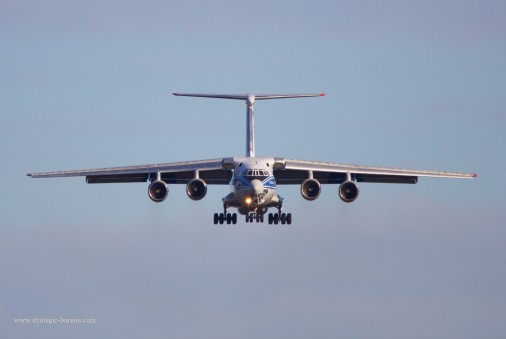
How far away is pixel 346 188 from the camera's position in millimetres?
61062

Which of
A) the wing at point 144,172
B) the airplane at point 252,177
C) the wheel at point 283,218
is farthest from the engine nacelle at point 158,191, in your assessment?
the wheel at point 283,218

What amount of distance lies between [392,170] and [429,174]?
1.40 m

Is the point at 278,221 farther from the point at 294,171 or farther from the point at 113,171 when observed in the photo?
the point at 113,171

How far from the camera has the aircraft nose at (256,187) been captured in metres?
59.4

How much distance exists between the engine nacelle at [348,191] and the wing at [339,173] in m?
1.16

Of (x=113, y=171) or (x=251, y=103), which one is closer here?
(x=113, y=171)

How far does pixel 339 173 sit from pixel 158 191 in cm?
738

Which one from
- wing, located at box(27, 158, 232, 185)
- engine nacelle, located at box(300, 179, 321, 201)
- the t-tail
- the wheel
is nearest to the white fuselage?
engine nacelle, located at box(300, 179, 321, 201)

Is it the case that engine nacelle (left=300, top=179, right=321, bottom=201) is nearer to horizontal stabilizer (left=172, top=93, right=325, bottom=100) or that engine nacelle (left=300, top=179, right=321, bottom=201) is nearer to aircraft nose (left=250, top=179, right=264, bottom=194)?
aircraft nose (left=250, top=179, right=264, bottom=194)

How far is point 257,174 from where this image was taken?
59938 millimetres

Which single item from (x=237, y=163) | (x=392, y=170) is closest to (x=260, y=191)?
(x=237, y=163)

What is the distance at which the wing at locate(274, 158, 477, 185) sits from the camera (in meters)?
61.8

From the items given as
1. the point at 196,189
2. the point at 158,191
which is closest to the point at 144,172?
the point at 158,191

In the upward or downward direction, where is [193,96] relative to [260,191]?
upward
